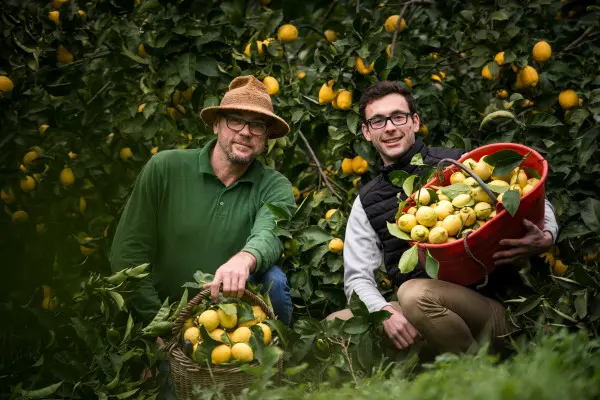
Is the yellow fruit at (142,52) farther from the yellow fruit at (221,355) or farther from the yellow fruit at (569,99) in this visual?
the yellow fruit at (569,99)

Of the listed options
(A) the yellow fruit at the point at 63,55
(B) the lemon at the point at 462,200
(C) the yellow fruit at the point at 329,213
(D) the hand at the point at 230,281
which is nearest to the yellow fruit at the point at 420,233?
(B) the lemon at the point at 462,200

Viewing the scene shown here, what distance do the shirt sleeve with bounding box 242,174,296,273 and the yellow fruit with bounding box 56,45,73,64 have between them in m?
1.17

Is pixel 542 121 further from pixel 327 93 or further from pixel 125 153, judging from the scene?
pixel 125 153

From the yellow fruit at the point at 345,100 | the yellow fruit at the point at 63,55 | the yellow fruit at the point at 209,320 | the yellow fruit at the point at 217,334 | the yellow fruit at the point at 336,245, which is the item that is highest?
the yellow fruit at the point at 63,55

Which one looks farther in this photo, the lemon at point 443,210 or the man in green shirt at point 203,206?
the man in green shirt at point 203,206

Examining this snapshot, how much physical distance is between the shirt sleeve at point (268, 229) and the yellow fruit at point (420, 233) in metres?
0.54

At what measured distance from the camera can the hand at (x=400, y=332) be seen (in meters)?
2.31

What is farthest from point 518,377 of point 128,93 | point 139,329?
point 128,93

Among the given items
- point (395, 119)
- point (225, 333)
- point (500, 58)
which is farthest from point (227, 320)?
point (500, 58)

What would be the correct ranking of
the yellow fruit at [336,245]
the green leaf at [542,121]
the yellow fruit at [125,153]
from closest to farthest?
the green leaf at [542,121], the yellow fruit at [336,245], the yellow fruit at [125,153]

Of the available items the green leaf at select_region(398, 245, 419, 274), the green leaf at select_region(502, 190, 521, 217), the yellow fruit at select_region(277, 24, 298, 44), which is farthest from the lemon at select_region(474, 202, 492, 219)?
the yellow fruit at select_region(277, 24, 298, 44)

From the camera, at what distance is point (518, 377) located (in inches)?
53.5

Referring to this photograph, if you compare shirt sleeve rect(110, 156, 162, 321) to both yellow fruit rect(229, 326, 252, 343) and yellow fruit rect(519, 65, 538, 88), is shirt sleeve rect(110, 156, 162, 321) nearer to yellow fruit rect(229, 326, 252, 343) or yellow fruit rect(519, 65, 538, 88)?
yellow fruit rect(229, 326, 252, 343)

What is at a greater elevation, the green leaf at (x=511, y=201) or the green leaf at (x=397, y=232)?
the green leaf at (x=511, y=201)
